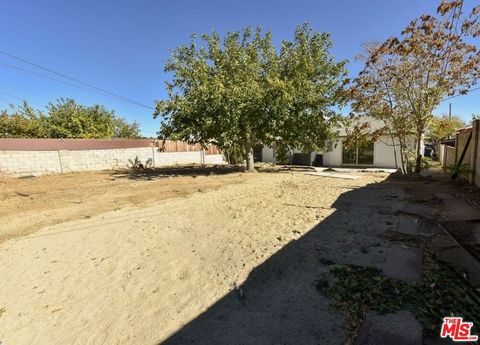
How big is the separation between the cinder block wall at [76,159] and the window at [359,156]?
12723 mm

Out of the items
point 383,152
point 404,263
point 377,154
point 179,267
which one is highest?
point 383,152

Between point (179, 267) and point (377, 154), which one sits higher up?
point (377, 154)

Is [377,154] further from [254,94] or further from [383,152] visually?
[254,94]

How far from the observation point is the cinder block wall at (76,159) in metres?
14.1

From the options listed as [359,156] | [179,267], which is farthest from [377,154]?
[179,267]

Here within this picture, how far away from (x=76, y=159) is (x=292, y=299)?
17.3 meters

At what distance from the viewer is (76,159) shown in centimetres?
1650

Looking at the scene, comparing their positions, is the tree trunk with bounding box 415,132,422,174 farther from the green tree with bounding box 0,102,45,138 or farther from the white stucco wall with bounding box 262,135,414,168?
the green tree with bounding box 0,102,45,138

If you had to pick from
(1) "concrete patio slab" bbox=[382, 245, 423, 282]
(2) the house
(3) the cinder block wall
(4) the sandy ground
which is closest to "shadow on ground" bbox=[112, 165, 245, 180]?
(3) the cinder block wall

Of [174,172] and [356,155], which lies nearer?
[174,172]

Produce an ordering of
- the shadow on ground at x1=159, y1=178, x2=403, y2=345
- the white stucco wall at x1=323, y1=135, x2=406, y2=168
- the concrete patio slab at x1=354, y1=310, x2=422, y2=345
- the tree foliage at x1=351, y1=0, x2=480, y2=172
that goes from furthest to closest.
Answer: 1. the white stucco wall at x1=323, y1=135, x2=406, y2=168
2. the tree foliage at x1=351, y1=0, x2=480, y2=172
3. the shadow on ground at x1=159, y1=178, x2=403, y2=345
4. the concrete patio slab at x1=354, y1=310, x2=422, y2=345

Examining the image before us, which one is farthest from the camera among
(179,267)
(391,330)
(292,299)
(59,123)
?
(59,123)

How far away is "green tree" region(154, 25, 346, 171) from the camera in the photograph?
42.5ft

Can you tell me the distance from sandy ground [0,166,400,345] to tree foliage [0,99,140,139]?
57.2 feet
